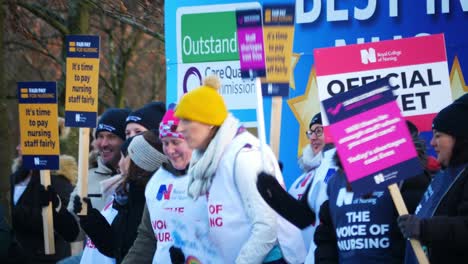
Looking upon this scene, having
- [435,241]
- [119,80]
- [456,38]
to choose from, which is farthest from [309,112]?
[119,80]

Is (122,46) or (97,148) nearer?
(97,148)

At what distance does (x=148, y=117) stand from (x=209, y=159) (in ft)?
7.31

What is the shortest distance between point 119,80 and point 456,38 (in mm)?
10996

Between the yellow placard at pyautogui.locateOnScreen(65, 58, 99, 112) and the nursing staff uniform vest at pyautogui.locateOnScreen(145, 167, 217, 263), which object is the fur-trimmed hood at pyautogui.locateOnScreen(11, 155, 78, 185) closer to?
the yellow placard at pyautogui.locateOnScreen(65, 58, 99, 112)

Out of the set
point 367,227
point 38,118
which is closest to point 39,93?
point 38,118

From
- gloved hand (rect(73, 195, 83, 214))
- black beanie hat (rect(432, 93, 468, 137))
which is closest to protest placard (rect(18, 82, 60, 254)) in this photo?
gloved hand (rect(73, 195, 83, 214))

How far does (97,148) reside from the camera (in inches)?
346

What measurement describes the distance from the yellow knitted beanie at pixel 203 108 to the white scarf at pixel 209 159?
6 cm

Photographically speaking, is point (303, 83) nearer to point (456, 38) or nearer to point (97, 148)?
point (456, 38)

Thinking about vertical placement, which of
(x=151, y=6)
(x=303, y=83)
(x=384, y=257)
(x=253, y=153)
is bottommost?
(x=384, y=257)

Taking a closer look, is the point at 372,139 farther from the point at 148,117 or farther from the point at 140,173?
the point at 148,117

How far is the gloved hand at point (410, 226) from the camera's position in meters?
5.03

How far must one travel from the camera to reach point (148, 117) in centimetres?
823

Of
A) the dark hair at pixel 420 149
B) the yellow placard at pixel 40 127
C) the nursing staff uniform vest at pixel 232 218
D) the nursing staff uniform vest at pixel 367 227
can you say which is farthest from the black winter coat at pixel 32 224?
the dark hair at pixel 420 149
